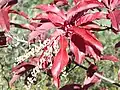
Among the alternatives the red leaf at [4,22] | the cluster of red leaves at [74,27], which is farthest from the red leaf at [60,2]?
the red leaf at [4,22]

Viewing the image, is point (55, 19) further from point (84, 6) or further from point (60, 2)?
point (60, 2)

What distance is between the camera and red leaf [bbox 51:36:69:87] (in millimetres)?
1024

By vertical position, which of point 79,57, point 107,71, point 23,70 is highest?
point 79,57

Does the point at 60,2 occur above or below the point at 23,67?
above

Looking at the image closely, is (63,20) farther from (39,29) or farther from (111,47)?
(111,47)

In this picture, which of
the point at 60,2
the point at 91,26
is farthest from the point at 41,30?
the point at 60,2

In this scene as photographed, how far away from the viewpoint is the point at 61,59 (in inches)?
40.5

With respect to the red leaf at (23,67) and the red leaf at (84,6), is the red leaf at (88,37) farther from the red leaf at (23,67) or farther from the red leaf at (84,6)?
the red leaf at (23,67)

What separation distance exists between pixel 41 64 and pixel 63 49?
0.39ft

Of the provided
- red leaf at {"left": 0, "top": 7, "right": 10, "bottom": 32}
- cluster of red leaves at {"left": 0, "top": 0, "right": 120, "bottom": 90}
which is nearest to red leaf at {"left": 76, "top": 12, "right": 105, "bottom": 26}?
cluster of red leaves at {"left": 0, "top": 0, "right": 120, "bottom": 90}

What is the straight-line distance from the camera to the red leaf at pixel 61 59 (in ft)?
3.36

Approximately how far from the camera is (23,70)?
1.30m

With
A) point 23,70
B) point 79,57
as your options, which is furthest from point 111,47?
point 79,57

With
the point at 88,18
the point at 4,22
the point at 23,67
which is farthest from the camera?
the point at 23,67
